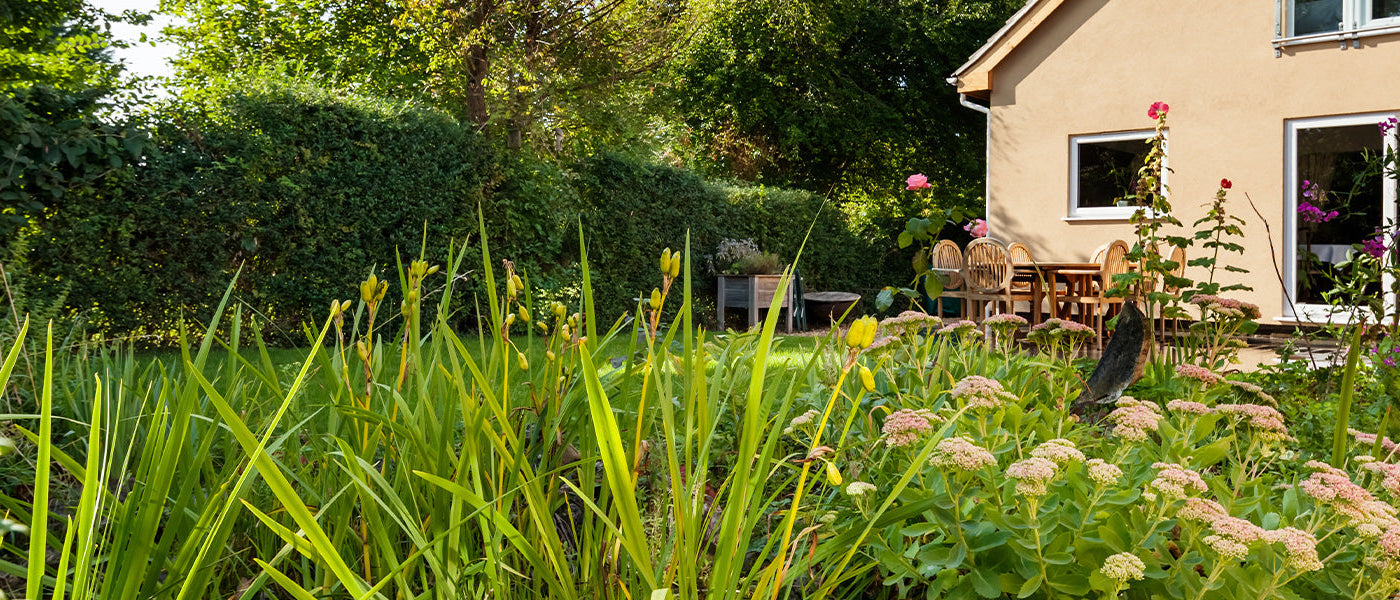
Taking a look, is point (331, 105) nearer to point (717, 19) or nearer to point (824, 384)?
point (824, 384)

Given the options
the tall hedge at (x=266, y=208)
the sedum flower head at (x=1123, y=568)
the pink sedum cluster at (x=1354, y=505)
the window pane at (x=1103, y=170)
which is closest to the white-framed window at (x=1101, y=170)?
the window pane at (x=1103, y=170)

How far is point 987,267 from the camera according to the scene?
22.3 ft

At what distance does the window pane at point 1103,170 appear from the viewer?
9578 mm

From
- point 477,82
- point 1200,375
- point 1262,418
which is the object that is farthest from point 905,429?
point 477,82

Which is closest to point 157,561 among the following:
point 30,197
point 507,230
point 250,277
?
point 30,197

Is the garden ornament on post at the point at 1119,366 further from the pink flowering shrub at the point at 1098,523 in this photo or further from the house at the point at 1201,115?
the house at the point at 1201,115

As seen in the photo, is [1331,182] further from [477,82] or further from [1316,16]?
[477,82]

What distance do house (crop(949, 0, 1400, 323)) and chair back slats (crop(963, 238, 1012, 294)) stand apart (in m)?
2.31

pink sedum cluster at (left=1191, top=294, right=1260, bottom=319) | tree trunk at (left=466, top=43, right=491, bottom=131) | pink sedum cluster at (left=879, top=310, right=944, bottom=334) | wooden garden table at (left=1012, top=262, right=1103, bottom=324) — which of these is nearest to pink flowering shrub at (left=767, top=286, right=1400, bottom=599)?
pink sedum cluster at (left=879, top=310, right=944, bottom=334)

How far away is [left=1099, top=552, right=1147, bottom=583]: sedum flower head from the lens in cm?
108

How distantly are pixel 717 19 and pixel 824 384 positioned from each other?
629 inches

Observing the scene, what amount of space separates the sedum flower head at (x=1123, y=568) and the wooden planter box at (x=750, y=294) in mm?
8456

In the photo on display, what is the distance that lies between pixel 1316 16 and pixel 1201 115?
126 cm

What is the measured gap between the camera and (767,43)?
17.2 meters
